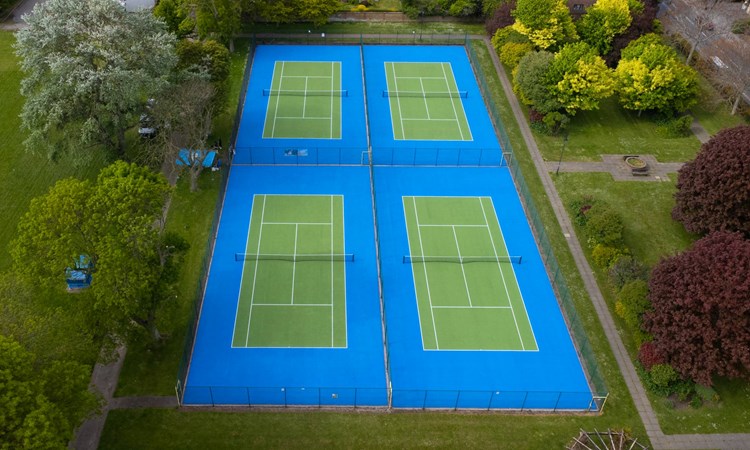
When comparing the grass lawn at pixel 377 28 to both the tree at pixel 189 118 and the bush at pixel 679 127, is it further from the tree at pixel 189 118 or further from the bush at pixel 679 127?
the tree at pixel 189 118

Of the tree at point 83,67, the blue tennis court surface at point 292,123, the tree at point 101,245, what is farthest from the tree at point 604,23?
the tree at point 101,245

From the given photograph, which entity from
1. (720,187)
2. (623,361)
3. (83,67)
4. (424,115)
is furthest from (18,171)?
(720,187)

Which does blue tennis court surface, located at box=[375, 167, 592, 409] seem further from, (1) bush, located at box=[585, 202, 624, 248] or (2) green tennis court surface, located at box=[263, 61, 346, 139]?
(2) green tennis court surface, located at box=[263, 61, 346, 139]

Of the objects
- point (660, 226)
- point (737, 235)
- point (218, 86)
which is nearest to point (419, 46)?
point (218, 86)

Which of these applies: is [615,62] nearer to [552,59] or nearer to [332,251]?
[552,59]

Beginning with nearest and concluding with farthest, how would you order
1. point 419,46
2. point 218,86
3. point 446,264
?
point 446,264 → point 218,86 → point 419,46

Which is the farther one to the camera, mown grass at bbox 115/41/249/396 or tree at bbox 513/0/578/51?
tree at bbox 513/0/578/51

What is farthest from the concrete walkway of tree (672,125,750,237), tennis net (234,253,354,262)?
tennis net (234,253,354,262)
